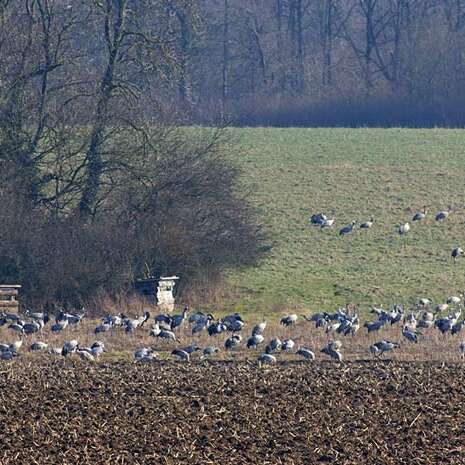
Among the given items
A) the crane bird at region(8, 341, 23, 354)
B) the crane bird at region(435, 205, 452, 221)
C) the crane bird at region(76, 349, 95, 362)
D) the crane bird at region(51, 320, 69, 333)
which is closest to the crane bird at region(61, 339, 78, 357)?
the crane bird at region(76, 349, 95, 362)

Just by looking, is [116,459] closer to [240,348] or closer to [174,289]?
[240,348]

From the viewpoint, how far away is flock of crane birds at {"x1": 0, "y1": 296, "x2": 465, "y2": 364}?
19.5 meters

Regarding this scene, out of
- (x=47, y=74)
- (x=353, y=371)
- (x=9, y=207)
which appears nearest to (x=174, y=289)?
(x=9, y=207)

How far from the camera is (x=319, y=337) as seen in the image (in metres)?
22.0

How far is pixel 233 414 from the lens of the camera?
14102 mm

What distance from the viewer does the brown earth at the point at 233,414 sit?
1229cm

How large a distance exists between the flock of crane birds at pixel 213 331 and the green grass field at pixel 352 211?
13.8ft

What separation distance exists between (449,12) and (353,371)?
159 feet

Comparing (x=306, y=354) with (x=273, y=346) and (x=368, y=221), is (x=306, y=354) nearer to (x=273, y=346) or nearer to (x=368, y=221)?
(x=273, y=346)

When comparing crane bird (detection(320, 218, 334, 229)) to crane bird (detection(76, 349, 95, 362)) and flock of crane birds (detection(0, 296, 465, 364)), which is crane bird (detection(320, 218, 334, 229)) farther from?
crane bird (detection(76, 349, 95, 362))

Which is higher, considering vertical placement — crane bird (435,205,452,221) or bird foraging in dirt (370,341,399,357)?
crane bird (435,205,452,221)

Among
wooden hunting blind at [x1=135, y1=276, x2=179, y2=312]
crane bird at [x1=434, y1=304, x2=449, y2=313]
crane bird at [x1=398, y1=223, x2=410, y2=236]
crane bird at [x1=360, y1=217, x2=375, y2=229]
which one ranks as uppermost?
crane bird at [x1=360, y1=217, x2=375, y2=229]

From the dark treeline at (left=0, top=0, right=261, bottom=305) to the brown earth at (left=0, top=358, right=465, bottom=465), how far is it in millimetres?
9783

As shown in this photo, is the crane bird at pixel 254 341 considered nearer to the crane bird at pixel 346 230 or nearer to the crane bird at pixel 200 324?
the crane bird at pixel 200 324
